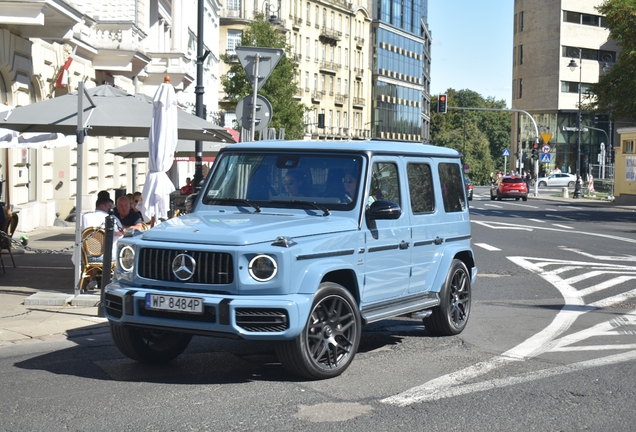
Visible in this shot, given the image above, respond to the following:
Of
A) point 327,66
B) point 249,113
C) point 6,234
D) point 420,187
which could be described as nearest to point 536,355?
point 420,187

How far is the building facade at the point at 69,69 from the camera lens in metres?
21.5

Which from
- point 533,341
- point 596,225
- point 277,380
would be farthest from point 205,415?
point 596,225

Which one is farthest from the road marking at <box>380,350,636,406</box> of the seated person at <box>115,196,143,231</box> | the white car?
the white car

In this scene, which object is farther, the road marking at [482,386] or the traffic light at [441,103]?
the traffic light at [441,103]

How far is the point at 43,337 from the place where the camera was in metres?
9.60

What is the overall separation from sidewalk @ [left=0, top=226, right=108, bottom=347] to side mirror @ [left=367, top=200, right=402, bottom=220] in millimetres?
3375

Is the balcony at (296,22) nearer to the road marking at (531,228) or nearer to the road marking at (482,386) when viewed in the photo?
the road marking at (531,228)

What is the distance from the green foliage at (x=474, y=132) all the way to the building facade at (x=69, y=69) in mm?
93519

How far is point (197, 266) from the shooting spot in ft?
23.8

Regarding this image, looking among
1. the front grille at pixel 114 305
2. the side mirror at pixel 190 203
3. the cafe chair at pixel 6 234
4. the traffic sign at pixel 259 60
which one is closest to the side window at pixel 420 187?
the side mirror at pixel 190 203

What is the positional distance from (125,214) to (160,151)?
188 centimetres

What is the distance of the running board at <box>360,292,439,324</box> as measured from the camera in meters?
8.21

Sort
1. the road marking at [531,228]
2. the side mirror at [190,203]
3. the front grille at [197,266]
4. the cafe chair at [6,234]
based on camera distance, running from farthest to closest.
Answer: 1. the road marking at [531,228]
2. the cafe chair at [6,234]
3. the side mirror at [190,203]
4. the front grille at [197,266]

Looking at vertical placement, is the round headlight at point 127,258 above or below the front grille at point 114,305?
above
